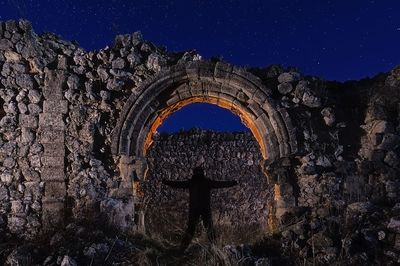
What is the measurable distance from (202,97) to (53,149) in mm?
2846

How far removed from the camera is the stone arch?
25.5 ft

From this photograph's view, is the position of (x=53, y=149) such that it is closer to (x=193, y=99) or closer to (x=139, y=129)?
(x=139, y=129)

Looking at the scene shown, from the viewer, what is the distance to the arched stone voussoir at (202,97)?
7859 mm

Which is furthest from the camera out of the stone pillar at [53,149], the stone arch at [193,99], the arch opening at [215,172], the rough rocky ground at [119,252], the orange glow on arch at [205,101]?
the arch opening at [215,172]

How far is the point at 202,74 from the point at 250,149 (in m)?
7.71

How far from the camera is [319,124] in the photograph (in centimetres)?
812

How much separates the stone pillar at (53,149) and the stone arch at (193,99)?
950 millimetres

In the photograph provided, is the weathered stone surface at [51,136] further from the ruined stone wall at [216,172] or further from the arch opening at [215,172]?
the ruined stone wall at [216,172]

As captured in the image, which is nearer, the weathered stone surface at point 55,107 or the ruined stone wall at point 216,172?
the weathered stone surface at point 55,107

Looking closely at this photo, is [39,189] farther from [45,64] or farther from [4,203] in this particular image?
[45,64]

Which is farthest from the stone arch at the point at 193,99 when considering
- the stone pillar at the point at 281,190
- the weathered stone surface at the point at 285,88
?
the weathered stone surface at the point at 285,88

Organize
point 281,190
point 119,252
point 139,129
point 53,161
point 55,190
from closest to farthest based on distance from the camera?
point 119,252 < point 55,190 < point 53,161 < point 281,190 < point 139,129

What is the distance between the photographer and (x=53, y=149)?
7652mm

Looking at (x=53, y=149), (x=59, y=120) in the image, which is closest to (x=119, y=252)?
(x=53, y=149)
